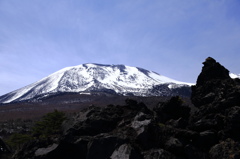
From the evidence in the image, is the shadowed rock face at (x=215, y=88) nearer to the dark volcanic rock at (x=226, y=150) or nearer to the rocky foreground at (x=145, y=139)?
the rocky foreground at (x=145, y=139)

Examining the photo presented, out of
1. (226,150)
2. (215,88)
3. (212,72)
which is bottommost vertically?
(226,150)

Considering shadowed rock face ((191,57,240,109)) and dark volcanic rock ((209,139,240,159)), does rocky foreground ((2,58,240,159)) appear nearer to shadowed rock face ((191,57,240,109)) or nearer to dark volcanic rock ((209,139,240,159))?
dark volcanic rock ((209,139,240,159))

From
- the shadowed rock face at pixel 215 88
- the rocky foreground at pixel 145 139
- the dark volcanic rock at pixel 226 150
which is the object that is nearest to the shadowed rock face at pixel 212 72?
the shadowed rock face at pixel 215 88

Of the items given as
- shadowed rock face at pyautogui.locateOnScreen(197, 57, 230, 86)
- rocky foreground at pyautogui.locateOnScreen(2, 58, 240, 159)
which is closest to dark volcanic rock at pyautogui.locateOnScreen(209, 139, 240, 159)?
rocky foreground at pyautogui.locateOnScreen(2, 58, 240, 159)

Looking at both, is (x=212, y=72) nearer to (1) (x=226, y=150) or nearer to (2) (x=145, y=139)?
(1) (x=226, y=150)

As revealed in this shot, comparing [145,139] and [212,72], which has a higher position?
[212,72]

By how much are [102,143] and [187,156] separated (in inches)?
212

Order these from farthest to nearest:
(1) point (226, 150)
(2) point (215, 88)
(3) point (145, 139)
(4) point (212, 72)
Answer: (4) point (212, 72), (2) point (215, 88), (3) point (145, 139), (1) point (226, 150)

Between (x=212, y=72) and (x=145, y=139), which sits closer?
(x=145, y=139)

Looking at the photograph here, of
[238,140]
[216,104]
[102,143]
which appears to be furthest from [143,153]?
[216,104]

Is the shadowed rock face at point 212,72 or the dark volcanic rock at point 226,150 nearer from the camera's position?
the dark volcanic rock at point 226,150

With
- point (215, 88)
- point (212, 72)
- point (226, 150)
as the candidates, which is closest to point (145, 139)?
point (226, 150)

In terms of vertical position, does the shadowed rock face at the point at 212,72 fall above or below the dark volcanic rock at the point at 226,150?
above

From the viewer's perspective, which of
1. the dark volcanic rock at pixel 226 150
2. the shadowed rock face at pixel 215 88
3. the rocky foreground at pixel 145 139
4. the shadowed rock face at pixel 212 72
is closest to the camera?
the dark volcanic rock at pixel 226 150
